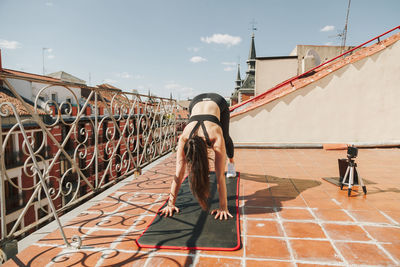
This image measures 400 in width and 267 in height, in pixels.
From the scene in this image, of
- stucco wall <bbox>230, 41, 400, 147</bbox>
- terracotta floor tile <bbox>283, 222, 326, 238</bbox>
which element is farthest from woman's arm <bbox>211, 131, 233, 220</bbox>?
stucco wall <bbox>230, 41, 400, 147</bbox>

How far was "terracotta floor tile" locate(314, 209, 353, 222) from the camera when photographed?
2896 millimetres

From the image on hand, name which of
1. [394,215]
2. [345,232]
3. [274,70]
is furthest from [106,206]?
[274,70]

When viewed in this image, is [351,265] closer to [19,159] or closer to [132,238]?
[132,238]

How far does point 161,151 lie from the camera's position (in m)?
6.38

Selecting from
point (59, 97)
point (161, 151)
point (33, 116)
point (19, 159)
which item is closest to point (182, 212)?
point (33, 116)

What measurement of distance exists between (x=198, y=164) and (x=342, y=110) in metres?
7.35

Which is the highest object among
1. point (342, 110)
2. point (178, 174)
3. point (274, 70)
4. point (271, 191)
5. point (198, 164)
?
point (274, 70)

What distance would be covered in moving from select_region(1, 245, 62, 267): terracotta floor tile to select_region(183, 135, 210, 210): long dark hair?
57.3 inches

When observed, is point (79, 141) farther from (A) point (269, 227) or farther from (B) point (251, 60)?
(B) point (251, 60)

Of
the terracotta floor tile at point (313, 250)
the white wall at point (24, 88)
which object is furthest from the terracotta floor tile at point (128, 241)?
the white wall at point (24, 88)

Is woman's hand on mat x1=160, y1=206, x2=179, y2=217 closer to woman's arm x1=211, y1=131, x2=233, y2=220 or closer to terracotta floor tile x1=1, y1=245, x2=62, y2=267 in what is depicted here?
woman's arm x1=211, y1=131, x2=233, y2=220

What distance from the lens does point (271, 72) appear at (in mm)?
16406

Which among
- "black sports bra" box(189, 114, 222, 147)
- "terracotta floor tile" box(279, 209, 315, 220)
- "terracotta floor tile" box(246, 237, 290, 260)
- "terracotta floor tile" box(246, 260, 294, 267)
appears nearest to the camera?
"terracotta floor tile" box(246, 260, 294, 267)

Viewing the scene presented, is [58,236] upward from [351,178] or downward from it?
downward
